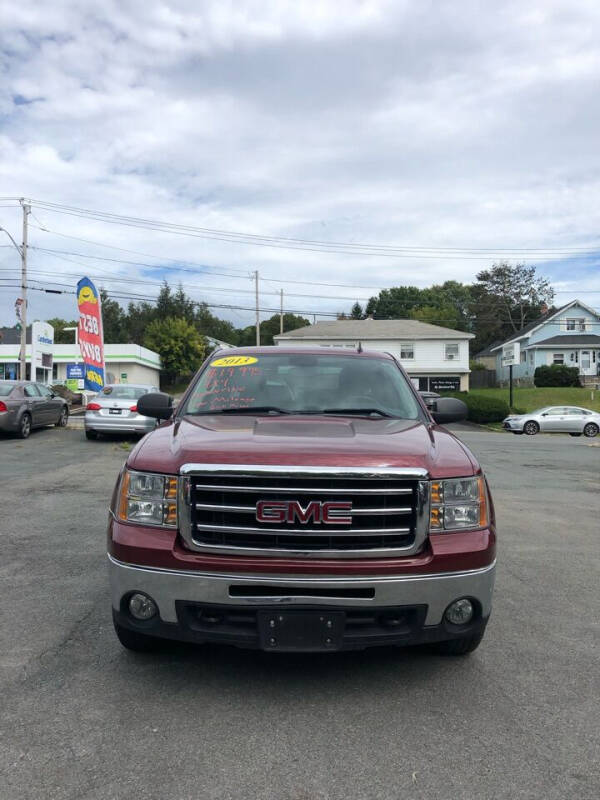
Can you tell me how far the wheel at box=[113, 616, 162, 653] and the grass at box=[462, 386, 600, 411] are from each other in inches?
1539

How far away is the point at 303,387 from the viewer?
4.68 m

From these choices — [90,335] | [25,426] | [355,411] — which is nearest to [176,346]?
[90,335]

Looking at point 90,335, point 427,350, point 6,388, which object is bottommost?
point 6,388

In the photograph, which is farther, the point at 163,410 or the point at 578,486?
the point at 578,486

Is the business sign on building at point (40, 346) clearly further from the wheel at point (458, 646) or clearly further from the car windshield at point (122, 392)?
the wheel at point (458, 646)

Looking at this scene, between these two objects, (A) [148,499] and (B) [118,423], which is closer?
(A) [148,499]

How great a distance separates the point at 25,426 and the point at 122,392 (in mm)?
2646

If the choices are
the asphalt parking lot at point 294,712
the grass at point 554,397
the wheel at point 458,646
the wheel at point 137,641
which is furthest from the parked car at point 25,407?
the grass at point 554,397

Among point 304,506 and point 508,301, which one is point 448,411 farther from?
point 508,301

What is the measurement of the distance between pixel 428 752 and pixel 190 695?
3.82 feet

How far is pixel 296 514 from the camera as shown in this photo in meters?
3.08

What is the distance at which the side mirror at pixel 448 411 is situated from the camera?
16.1 feet

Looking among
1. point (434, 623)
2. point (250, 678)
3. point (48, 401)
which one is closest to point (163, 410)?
point (250, 678)

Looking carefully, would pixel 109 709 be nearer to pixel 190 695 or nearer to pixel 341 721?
pixel 190 695
